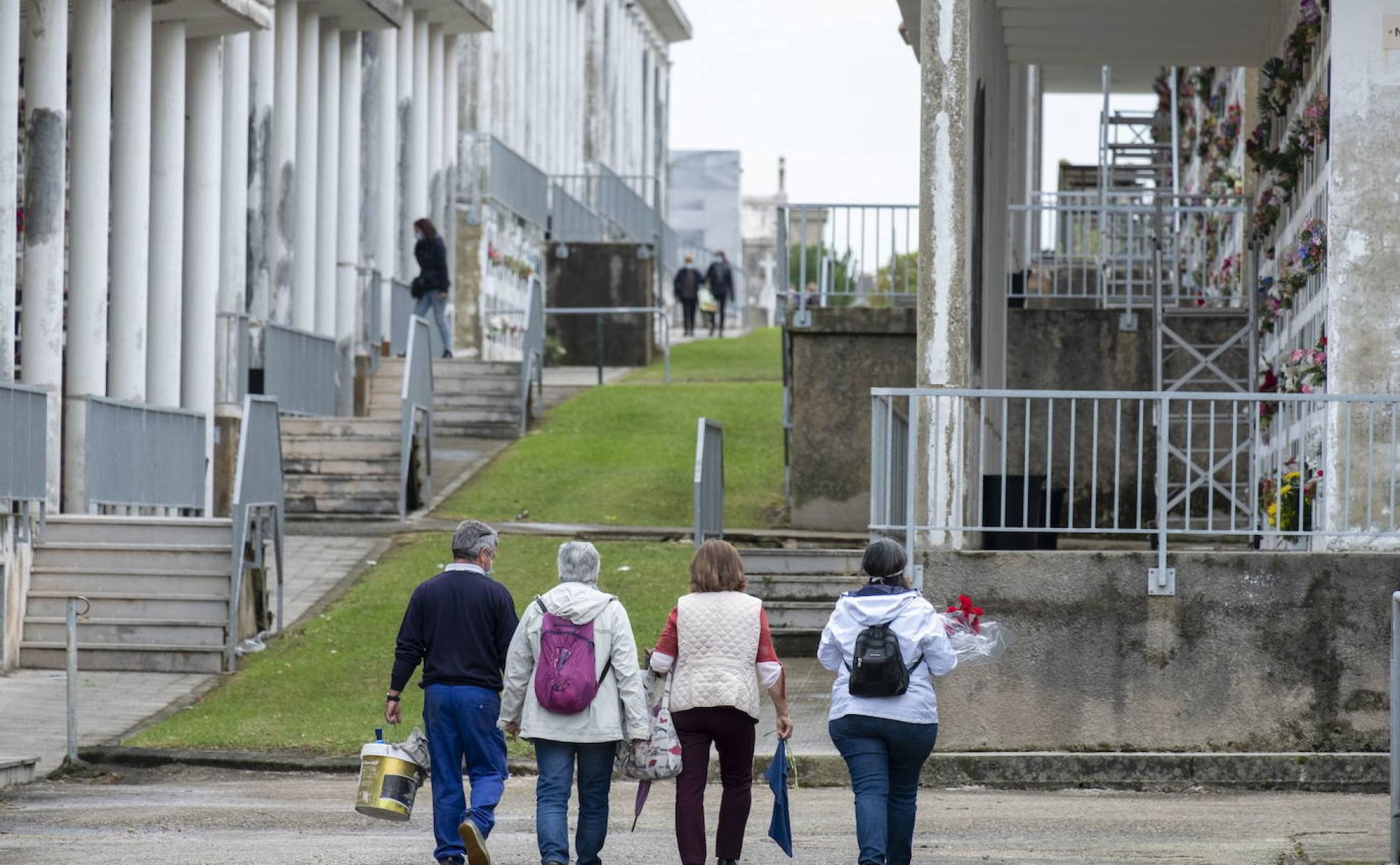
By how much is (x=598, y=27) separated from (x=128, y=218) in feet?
89.7

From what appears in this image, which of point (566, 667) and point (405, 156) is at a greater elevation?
point (405, 156)

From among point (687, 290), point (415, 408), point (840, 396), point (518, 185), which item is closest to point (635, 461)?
point (415, 408)

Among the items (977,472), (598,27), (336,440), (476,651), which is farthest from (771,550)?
(598,27)

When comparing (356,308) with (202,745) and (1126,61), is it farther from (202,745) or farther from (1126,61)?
(202,745)

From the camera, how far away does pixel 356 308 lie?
92.6ft

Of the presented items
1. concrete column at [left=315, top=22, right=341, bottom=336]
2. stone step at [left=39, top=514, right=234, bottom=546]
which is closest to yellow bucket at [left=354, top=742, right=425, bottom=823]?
stone step at [left=39, top=514, right=234, bottom=546]

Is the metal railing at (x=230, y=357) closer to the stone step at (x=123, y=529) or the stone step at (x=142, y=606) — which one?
the stone step at (x=123, y=529)

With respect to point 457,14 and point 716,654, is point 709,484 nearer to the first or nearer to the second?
point 716,654

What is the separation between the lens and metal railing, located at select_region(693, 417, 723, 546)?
17484 millimetres

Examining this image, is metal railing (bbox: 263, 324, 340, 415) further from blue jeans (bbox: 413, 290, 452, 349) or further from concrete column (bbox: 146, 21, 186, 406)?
blue jeans (bbox: 413, 290, 452, 349)

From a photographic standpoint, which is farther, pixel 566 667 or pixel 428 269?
pixel 428 269

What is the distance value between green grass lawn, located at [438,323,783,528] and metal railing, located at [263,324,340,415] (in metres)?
2.07

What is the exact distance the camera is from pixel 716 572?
31.7ft

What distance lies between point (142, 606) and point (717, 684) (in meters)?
8.42
